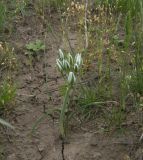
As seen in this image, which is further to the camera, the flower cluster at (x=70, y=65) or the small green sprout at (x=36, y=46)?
the small green sprout at (x=36, y=46)

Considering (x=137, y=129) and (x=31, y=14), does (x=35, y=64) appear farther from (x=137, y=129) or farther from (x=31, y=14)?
(x=137, y=129)

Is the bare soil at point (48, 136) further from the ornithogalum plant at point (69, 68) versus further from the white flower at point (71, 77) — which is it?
the white flower at point (71, 77)

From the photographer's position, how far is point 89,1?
370 cm

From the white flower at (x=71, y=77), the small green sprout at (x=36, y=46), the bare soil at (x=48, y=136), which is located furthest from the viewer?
the small green sprout at (x=36, y=46)

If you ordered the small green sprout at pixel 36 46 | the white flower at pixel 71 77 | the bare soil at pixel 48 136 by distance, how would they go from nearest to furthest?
the white flower at pixel 71 77
the bare soil at pixel 48 136
the small green sprout at pixel 36 46

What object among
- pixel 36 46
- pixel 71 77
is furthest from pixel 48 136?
pixel 36 46

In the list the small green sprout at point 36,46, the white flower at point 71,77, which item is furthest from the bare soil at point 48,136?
the white flower at point 71,77

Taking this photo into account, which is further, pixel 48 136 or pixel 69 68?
pixel 48 136

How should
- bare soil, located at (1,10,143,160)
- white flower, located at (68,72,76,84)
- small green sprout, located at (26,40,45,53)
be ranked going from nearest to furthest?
white flower, located at (68,72,76,84), bare soil, located at (1,10,143,160), small green sprout, located at (26,40,45,53)

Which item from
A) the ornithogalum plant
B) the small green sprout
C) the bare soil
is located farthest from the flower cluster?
the small green sprout

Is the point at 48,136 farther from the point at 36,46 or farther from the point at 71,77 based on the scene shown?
the point at 36,46

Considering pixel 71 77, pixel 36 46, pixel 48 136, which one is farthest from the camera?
pixel 36 46

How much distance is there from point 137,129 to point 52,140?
19.4 inches

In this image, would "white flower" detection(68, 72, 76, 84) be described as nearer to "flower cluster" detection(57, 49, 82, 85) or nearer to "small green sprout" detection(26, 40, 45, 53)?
"flower cluster" detection(57, 49, 82, 85)
